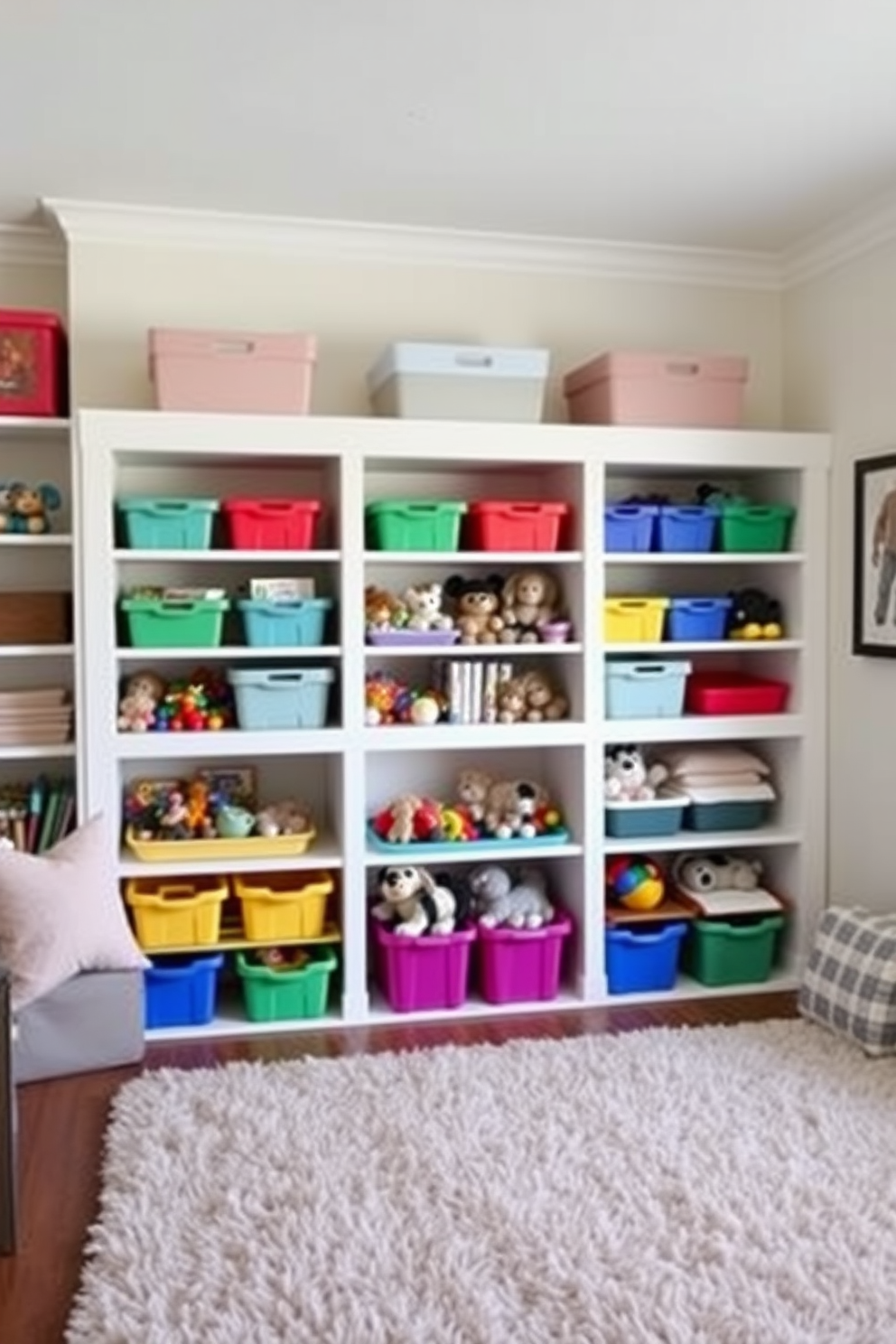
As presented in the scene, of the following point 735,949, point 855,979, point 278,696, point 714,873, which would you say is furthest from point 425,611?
point 855,979

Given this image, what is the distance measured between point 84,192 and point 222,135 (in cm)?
61

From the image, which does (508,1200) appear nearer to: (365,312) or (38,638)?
(38,638)

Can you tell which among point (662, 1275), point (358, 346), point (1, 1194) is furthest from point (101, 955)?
point (358, 346)

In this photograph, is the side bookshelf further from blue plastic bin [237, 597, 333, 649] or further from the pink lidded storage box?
the pink lidded storage box

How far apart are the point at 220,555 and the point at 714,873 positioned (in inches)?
74.7

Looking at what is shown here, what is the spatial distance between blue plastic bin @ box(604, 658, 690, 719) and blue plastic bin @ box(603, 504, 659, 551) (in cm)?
37

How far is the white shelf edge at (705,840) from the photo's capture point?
144 inches

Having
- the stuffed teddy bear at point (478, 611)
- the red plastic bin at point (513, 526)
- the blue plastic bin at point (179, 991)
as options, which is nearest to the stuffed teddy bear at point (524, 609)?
the stuffed teddy bear at point (478, 611)

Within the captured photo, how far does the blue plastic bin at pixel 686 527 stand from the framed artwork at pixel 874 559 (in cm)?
45

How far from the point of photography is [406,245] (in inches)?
144

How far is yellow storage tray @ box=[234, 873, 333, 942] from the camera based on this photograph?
11.2 feet

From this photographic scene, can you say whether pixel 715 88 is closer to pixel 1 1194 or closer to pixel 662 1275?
pixel 662 1275

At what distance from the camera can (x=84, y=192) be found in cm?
330

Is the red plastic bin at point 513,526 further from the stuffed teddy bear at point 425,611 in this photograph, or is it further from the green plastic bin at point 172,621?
the green plastic bin at point 172,621
